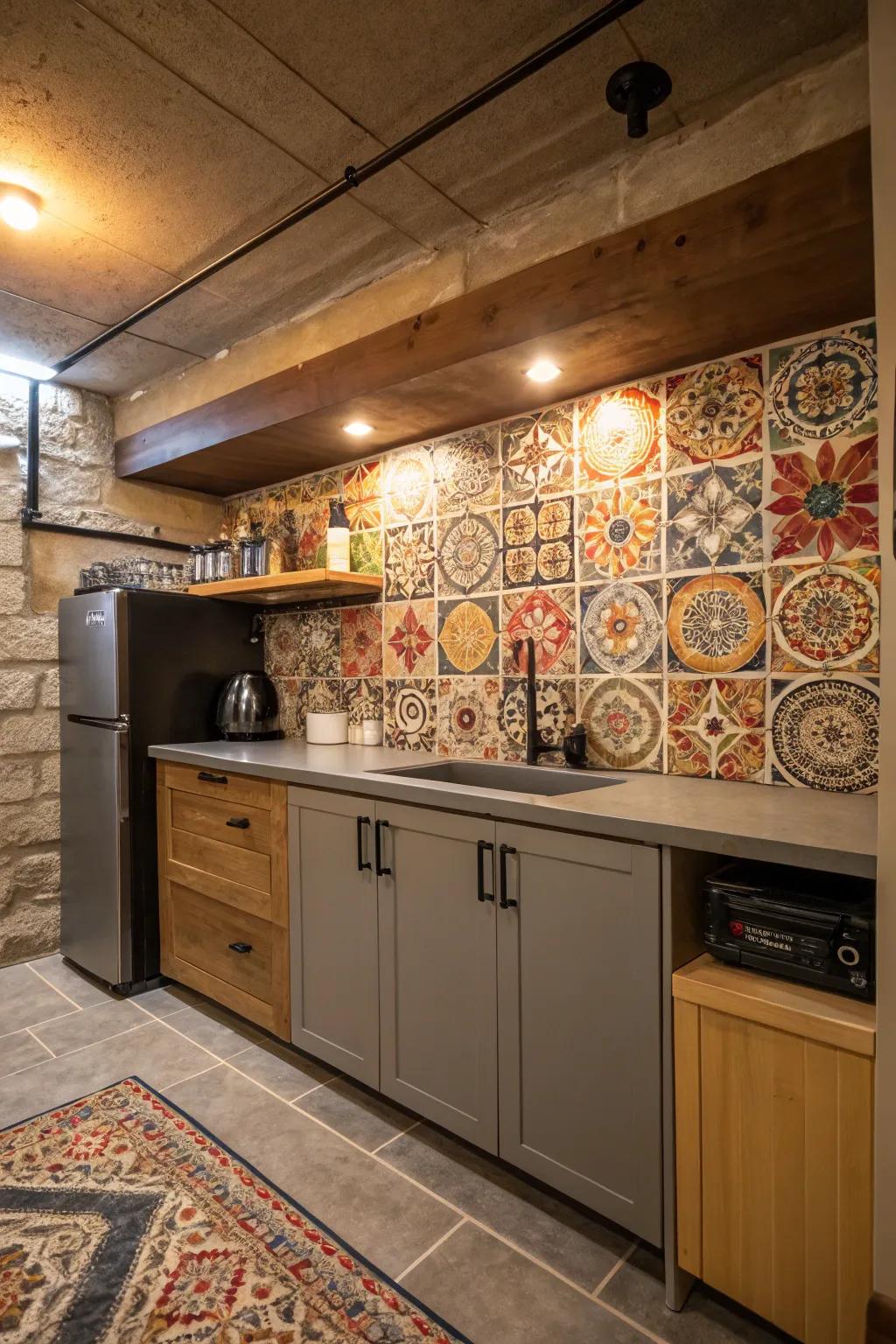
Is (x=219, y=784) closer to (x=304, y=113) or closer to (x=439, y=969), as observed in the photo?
(x=439, y=969)

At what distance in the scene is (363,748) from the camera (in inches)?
109

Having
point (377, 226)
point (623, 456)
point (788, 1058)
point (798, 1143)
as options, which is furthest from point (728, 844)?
point (377, 226)

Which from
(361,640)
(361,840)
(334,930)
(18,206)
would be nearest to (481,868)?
(361,840)

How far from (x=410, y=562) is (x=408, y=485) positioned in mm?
289

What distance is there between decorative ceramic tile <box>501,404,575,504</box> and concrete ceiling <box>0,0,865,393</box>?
0.58m

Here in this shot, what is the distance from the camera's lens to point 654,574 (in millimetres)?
2088

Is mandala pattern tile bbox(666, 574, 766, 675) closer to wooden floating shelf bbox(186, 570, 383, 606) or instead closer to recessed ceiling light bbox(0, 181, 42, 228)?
wooden floating shelf bbox(186, 570, 383, 606)

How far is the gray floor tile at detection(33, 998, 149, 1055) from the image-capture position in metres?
2.40

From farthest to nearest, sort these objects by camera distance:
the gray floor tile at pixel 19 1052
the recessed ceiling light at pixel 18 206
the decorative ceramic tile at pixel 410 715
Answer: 1. the decorative ceramic tile at pixel 410 715
2. the gray floor tile at pixel 19 1052
3. the recessed ceiling light at pixel 18 206

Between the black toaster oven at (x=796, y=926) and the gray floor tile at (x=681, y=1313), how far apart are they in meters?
0.65

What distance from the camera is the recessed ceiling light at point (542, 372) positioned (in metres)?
2.00

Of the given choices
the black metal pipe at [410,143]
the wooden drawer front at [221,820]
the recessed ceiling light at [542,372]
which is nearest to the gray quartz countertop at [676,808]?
the wooden drawer front at [221,820]

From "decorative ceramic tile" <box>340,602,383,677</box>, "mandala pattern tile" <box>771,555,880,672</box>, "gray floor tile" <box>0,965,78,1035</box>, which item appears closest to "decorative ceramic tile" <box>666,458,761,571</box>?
"mandala pattern tile" <box>771,555,880,672</box>

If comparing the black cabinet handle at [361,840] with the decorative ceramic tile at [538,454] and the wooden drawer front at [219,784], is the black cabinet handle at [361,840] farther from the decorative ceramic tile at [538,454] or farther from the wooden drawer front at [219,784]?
the decorative ceramic tile at [538,454]
